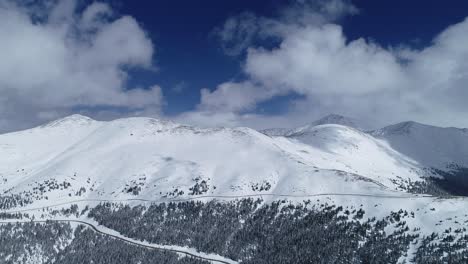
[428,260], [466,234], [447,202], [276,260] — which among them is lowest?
[276,260]

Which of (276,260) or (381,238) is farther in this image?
(276,260)

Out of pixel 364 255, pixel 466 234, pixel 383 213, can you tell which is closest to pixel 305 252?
pixel 364 255

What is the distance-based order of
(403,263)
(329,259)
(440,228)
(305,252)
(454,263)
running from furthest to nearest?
(305,252), (329,259), (440,228), (403,263), (454,263)

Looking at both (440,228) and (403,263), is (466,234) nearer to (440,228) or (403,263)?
(440,228)

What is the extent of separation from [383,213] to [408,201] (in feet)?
A: 52.1

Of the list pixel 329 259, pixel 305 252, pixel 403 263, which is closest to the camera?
pixel 403 263

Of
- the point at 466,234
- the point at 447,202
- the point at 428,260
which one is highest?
the point at 447,202

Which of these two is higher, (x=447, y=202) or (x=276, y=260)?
(x=447, y=202)

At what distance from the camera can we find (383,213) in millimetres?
194875

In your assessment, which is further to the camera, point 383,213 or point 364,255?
point 383,213

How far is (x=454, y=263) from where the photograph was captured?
139 meters

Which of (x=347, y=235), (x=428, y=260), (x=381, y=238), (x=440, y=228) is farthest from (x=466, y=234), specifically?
(x=347, y=235)

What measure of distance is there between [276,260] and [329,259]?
30063 millimetres

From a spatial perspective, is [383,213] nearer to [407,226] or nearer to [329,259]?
[407,226]
